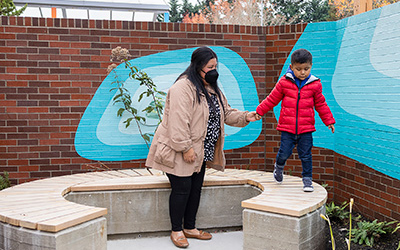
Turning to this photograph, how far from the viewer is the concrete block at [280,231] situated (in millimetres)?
3225

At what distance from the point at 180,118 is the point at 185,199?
30.7 inches

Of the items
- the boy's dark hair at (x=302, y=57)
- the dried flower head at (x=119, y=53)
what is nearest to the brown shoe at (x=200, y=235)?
the boy's dark hair at (x=302, y=57)

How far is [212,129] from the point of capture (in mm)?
3859

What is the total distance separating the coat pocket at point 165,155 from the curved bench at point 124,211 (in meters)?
0.62

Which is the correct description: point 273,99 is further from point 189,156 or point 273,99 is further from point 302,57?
point 189,156

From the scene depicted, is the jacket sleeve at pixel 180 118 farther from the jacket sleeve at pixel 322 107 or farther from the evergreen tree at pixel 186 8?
the evergreen tree at pixel 186 8

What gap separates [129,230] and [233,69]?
2.53 m

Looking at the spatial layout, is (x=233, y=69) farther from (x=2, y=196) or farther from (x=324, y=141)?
(x=2, y=196)

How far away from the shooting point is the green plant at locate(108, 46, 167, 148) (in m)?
5.10

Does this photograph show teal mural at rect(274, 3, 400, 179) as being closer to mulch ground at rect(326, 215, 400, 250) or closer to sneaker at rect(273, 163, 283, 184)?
mulch ground at rect(326, 215, 400, 250)

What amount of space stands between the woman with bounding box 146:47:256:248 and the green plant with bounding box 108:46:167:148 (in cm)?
133

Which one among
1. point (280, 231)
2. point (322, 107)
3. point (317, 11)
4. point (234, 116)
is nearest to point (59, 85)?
point (234, 116)

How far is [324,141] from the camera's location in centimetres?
530

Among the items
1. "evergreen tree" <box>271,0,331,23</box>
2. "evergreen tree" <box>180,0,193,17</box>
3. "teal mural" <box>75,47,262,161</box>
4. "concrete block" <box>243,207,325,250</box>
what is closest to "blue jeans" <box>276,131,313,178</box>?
"concrete block" <box>243,207,325,250</box>
